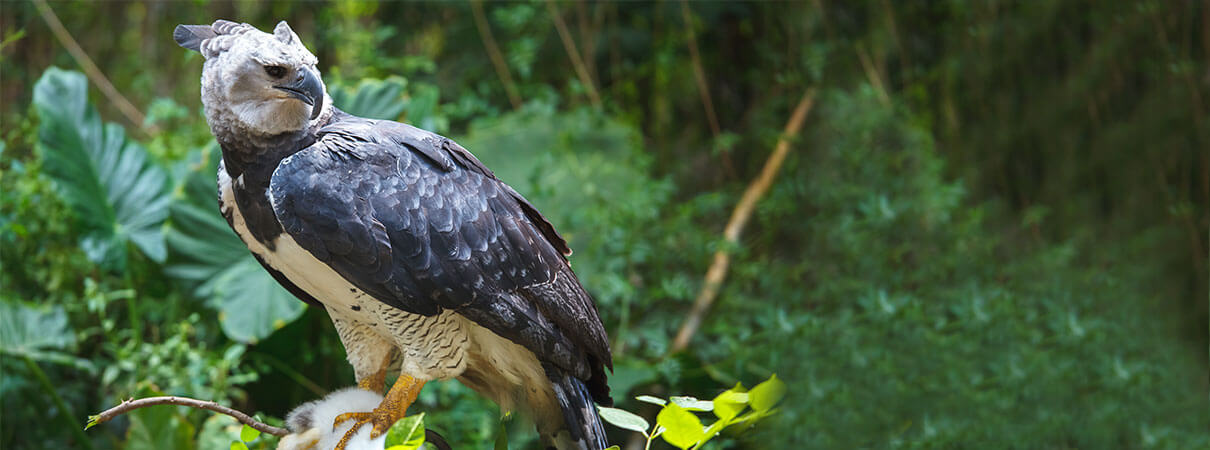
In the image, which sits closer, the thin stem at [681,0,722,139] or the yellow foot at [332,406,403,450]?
the yellow foot at [332,406,403,450]

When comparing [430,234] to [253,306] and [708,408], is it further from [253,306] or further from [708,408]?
[253,306]

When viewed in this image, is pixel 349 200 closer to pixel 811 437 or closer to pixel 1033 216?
pixel 811 437

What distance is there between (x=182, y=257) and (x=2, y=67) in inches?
81.1

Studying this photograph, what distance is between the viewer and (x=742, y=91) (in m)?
4.34

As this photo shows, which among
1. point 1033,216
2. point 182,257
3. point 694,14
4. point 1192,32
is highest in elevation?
point 694,14

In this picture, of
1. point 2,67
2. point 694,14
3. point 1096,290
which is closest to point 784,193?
point 694,14

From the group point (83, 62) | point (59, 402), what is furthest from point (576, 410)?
point (83, 62)

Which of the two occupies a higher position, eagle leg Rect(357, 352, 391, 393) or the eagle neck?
the eagle neck

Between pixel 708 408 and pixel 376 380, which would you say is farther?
pixel 376 380

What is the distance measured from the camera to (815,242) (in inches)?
125

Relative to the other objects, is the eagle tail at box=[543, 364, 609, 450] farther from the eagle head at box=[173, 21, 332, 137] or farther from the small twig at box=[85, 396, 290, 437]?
the eagle head at box=[173, 21, 332, 137]

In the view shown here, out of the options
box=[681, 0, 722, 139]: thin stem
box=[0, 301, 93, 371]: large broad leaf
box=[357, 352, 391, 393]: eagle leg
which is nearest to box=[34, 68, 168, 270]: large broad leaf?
box=[0, 301, 93, 371]: large broad leaf

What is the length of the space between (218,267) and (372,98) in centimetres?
63

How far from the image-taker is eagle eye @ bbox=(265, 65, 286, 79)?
119 cm
